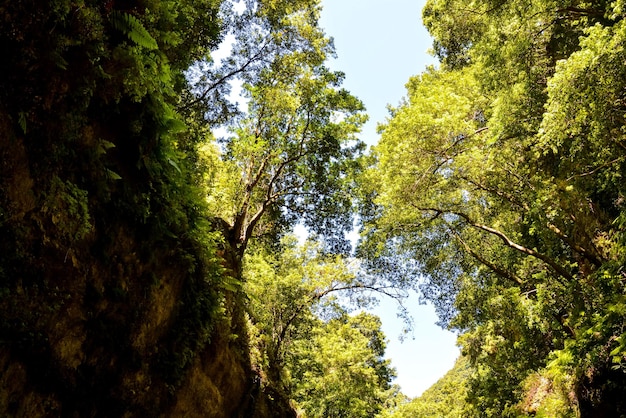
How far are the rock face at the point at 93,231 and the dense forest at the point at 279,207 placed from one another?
0.02 m

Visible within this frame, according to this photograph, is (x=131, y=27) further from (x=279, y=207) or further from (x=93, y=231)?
(x=279, y=207)

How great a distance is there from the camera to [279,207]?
13.5 meters

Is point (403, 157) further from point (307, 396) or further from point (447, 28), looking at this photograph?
point (307, 396)

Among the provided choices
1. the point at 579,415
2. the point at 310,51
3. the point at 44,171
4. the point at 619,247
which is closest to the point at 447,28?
the point at 310,51

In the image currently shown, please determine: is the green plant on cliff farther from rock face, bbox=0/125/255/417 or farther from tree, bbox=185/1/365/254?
tree, bbox=185/1/365/254

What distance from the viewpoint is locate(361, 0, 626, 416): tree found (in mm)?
6789

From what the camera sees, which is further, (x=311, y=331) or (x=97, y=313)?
(x=311, y=331)

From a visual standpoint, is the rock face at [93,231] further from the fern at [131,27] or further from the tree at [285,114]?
the tree at [285,114]

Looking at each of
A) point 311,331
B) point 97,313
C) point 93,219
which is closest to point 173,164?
point 93,219

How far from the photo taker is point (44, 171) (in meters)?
3.59

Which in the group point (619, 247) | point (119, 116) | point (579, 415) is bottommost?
point (579, 415)

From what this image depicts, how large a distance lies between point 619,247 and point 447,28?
1169 centimetres

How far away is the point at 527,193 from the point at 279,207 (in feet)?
24.0

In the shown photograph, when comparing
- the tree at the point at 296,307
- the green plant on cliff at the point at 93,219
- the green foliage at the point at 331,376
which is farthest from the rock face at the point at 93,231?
the green foliage at the point at 331,376
